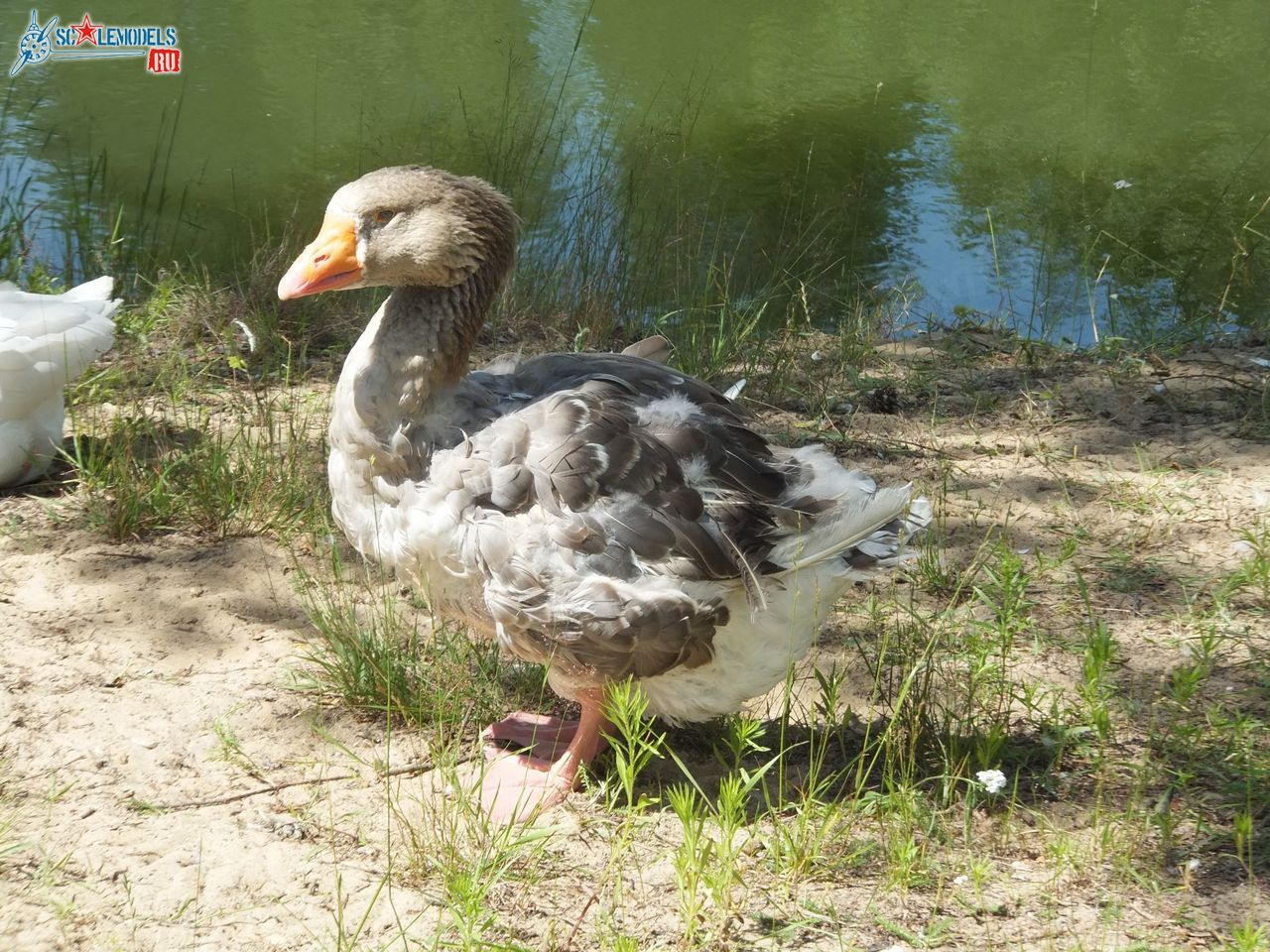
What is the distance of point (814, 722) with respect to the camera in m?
3.74

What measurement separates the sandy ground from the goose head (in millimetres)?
1245

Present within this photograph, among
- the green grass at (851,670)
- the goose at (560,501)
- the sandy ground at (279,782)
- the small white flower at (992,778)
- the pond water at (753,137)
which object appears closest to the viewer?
the sandy ground at (279,782)

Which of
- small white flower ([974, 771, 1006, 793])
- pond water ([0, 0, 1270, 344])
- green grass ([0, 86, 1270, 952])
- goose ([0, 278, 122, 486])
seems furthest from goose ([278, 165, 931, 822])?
pond water ([0, 0, 1270, 344])

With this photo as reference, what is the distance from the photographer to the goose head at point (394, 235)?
3.59 m

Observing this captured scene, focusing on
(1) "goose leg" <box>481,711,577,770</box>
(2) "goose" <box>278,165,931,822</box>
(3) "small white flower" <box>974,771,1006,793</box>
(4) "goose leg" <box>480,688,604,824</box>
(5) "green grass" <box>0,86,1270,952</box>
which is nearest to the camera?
(5) "green grass" <box>0,86,1270,952</box>

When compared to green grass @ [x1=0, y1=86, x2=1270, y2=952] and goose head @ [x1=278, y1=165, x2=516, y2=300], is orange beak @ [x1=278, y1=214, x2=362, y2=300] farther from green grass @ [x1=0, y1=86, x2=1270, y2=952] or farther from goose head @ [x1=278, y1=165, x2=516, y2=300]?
green grass @ [x1=0, y1=86, x2=1270, y2=952]

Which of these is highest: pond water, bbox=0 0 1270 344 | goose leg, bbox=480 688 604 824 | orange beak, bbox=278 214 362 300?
pond water, bbox=0 0 1270 344

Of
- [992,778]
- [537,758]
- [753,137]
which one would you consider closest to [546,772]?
[537,758]

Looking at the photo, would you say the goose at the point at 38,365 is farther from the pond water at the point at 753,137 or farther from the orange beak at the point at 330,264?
the pond water at the point at 753,137

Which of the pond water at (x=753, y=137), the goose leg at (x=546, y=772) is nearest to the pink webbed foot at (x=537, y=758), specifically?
the goose leg at (x=546, y=772)

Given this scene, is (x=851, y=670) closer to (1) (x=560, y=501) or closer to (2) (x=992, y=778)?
(2) (x=992, y=778)

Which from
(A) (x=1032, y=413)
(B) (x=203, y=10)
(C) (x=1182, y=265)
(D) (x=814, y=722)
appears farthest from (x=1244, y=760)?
(B) (x=203, y=10)

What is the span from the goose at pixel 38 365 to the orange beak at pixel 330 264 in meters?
1.70

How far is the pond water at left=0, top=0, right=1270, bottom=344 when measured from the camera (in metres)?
8.36
